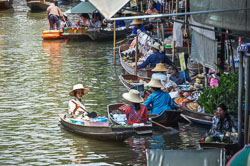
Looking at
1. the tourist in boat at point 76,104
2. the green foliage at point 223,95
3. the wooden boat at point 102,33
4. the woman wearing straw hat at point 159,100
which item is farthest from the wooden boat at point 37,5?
the green foliage at point 223,95

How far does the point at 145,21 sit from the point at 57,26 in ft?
14.3

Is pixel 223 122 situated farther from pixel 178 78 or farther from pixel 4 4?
pixel 4 4

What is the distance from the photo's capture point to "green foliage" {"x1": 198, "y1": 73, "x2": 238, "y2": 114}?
34.9ft

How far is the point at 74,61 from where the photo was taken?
65.8 ft

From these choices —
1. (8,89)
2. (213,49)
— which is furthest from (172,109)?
(8,89)

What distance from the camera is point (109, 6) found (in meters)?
9.10

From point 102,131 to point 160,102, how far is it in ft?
5.37

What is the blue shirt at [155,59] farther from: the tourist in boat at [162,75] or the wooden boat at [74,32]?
the wooden boat at [74,32]

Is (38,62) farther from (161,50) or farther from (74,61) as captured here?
(161,50)

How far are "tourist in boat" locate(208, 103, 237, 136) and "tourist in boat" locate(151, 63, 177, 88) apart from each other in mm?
4171

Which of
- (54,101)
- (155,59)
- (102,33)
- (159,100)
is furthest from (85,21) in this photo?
(159,100)

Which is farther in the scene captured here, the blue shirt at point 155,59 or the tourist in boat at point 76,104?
the blue shirt at point 155,59

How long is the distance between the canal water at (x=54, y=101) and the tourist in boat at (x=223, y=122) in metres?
1.34

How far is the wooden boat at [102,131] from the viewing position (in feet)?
35.1
